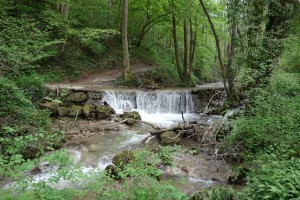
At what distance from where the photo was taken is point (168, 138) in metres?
8.52

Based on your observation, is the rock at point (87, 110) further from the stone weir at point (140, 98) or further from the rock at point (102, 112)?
the stone weir at point (140, 98)

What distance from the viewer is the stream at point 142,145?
6402 millimetres

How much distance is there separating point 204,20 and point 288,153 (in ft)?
47.5

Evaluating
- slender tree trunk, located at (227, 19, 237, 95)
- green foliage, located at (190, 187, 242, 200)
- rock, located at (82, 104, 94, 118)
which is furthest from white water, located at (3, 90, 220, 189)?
green foliage, located at (190, 187, 242, 200)

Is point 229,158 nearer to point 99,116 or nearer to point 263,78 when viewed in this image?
point 263,78

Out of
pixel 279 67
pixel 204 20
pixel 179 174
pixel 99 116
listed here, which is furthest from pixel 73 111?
pixel 204 20

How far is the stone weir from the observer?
12325 millimetres

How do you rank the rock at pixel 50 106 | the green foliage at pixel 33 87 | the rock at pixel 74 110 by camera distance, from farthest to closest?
the rock at pixel 74 110 < the rock at pixel 50 106 < the green foliage at pixel 33 87

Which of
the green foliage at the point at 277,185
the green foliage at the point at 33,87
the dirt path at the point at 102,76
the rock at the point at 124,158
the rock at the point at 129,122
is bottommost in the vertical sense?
the rock at the point at 124,158

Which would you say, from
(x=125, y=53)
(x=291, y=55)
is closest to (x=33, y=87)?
(x=125, y=53)

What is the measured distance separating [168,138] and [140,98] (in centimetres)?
604

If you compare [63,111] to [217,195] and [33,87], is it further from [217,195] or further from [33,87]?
[217,195]

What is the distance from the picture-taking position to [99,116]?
11.4 metres

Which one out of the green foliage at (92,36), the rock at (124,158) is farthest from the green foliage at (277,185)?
the green foliage at (92,36)
